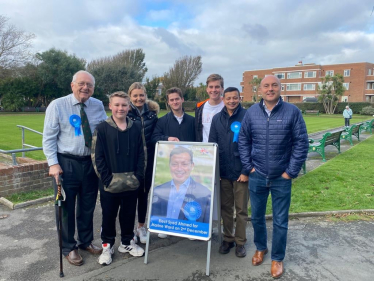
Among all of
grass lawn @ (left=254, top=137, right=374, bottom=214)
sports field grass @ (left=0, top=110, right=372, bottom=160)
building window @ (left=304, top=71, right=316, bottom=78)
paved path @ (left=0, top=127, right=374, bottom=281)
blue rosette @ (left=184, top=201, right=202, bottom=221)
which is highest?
building window @ (left=304, top=71, right=316, bottom=78)

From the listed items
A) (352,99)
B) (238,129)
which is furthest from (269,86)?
(352,99)

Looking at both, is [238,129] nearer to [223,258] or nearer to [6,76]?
[223,258]

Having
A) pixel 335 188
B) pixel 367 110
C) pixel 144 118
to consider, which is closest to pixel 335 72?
pixel 367 110

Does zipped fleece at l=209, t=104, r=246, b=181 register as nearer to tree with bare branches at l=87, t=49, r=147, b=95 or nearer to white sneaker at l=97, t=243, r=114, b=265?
white sneaker at l=97, t=243, r=114, b=265

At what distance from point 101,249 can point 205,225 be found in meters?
1.45

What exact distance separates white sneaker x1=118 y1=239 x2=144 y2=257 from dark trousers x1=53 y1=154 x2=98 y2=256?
51 centimetres

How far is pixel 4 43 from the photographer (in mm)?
36188

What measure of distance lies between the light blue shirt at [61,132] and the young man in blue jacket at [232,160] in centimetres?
161

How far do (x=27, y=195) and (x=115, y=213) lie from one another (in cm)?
292

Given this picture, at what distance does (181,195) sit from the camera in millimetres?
3467

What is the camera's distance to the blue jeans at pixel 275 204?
3.21 m

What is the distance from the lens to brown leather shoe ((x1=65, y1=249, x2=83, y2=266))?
11.2 feet

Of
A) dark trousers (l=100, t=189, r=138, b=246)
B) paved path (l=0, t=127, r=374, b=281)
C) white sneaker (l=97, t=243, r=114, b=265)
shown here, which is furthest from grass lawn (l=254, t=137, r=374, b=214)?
white sneaker (l=97, t=243, r=114, b=265)

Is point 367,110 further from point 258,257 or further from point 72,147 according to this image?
point 72,147
